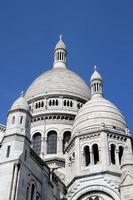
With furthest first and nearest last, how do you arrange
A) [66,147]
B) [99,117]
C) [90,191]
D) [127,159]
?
1. [66,147]
2. [99,117]
3. [90,191]
4. [127,159]

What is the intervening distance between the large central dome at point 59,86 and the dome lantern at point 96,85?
11.1 feet

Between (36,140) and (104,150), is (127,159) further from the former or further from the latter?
(36,140)

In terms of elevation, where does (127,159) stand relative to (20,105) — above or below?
below

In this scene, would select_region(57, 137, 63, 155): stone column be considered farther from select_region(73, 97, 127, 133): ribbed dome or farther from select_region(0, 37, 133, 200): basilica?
select_region(73, 97, 127, 133): ribbed dome

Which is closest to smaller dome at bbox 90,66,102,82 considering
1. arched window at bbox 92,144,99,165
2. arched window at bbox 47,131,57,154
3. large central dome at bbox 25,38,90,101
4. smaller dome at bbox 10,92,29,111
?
large central dome at bbox 25,38,90,101

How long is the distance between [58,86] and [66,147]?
11148 millimetres

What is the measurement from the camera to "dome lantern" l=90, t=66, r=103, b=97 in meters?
39.9

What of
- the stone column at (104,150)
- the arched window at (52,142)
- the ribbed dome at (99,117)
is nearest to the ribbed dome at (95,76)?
the ribbed dome at (99,117)

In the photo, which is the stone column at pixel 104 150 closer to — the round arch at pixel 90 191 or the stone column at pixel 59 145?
the round arch at pixel 90 191

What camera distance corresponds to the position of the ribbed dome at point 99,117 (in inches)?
1330

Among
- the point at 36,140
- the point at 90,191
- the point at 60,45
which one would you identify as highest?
the point at 60,45

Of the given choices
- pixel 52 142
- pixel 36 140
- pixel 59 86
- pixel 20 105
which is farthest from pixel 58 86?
pixel 20 105

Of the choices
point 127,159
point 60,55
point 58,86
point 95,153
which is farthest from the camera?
point 60,55

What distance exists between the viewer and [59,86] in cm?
4469
